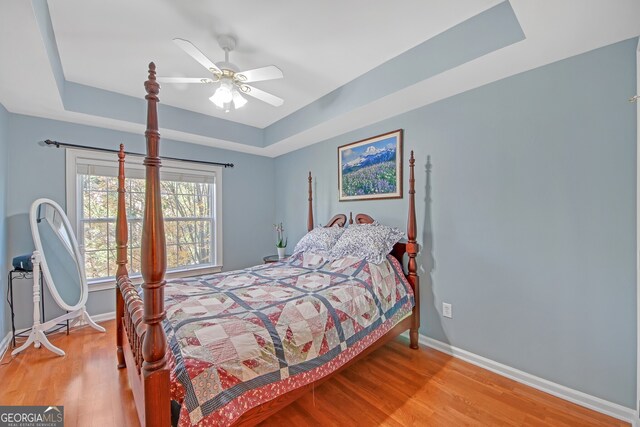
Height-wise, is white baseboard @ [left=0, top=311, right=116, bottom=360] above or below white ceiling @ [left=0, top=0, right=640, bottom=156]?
below

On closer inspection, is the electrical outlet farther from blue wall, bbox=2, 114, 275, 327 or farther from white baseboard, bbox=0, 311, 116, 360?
white baseboard, bbox=0, 311, 116, 360

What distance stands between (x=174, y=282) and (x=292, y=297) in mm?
1090

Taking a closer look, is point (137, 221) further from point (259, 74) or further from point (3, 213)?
point (259, 74)

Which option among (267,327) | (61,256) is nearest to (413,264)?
(267,327)

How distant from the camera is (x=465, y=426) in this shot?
1.61m

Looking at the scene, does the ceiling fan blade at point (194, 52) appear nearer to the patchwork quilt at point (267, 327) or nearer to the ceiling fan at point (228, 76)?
the ceiling fan at point (228, 76)

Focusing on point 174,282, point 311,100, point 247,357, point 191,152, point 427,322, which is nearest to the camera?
point 247,357

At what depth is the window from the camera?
3.11m

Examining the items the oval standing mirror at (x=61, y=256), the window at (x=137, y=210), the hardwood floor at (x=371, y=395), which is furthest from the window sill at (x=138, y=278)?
the hardwood floor at (x=371, y=395)

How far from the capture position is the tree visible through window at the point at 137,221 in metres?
3.18

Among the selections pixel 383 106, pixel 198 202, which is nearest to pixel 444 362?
pixel 383 106

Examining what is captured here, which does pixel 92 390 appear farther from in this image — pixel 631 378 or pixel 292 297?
pixel 631 378

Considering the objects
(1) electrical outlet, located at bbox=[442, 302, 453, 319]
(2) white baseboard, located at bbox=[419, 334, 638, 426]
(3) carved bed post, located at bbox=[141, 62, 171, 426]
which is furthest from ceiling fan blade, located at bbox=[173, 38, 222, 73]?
(2) white baseboard, located at bbox=[419, 334, 638, 426]

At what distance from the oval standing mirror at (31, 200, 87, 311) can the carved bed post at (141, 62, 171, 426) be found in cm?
245
